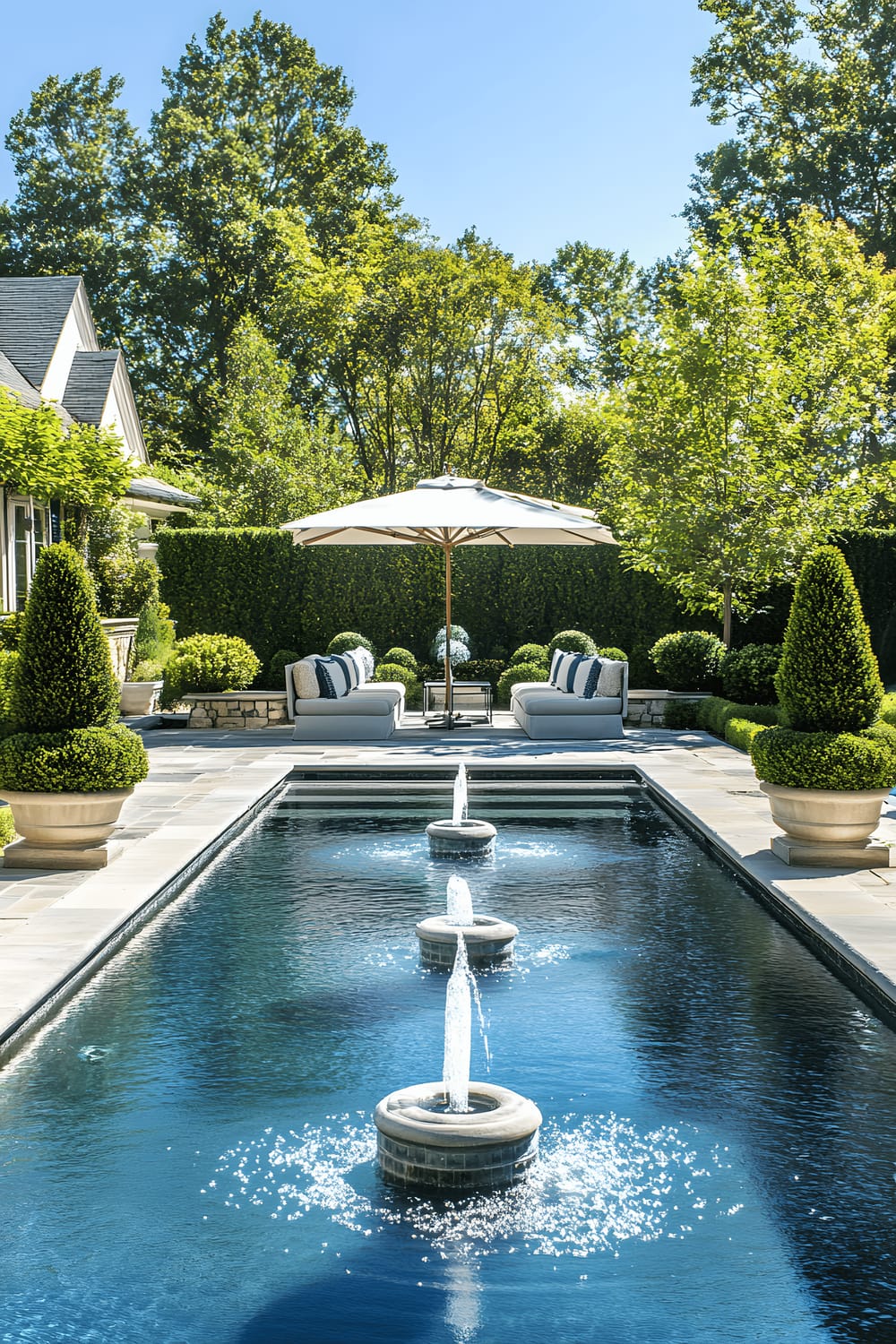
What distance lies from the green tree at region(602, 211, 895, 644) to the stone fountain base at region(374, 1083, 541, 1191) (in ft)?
47.5

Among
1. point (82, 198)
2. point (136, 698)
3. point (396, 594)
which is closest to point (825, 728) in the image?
point (136, 698)

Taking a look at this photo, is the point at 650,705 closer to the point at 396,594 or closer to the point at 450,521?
the point at 450,521

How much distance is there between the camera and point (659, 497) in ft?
61.8

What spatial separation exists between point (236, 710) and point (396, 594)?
15.3ft

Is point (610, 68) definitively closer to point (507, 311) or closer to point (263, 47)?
point (507, 311)

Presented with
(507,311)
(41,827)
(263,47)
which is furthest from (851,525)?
(263,47)

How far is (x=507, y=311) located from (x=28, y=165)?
23.0 m

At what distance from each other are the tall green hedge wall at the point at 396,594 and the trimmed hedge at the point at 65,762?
13.4 metres

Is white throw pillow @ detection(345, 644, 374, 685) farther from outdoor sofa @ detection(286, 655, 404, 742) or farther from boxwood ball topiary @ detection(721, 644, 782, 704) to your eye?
boxwood ball topiary @ detection(721, 644, 782, 704)

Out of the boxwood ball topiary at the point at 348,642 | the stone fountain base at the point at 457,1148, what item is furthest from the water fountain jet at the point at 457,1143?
the boxwood ball topiary at the point at 348,642

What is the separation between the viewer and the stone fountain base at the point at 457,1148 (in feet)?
13.8

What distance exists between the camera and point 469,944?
22.1 ft

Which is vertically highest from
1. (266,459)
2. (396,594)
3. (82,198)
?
(82,198)

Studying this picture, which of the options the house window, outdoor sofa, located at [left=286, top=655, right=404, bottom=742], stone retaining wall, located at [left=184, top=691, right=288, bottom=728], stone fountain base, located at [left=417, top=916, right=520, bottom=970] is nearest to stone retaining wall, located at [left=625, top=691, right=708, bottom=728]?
outdoor sofa, located at [left=286, top=655, right=404, bottom=742]
